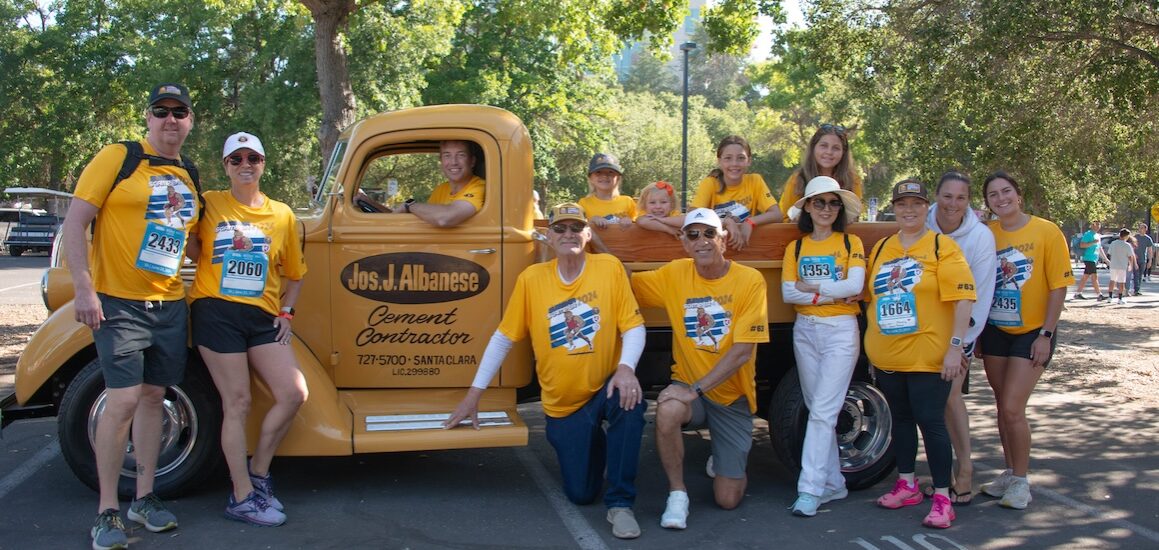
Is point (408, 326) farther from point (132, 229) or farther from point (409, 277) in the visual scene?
point (132, 229)

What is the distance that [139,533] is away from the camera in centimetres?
423

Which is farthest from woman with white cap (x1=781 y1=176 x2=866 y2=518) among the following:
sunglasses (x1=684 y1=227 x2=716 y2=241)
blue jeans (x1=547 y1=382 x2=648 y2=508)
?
blue jeans (x1=547 y1=382 x2=648 y2=508)

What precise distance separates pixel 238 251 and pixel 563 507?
2.07m

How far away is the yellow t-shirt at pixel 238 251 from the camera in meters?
4.33

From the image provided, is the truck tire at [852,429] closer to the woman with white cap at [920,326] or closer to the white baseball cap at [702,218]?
the woman with white cap at [920,326]

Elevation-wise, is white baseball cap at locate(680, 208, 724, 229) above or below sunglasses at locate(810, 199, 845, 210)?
below

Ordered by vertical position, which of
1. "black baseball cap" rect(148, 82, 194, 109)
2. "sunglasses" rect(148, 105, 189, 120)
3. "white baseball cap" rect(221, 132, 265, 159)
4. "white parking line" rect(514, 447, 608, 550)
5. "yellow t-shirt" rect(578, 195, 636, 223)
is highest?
"black baseball cap" rect(148, 82, 194, 109)

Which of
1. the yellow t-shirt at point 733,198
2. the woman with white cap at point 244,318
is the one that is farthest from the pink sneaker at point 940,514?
the woman with white cap at point 244,318

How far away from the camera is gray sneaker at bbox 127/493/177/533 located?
4211 mm

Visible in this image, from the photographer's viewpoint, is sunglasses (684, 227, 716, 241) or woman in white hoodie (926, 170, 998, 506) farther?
woman in white hoodie (926, 170, 998, 506)

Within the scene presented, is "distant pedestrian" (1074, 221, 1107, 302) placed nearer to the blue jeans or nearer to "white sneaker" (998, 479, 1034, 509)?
"white sneaker" (998, 479, 1034, 509)

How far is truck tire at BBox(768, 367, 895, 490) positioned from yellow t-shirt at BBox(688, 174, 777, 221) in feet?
3.37

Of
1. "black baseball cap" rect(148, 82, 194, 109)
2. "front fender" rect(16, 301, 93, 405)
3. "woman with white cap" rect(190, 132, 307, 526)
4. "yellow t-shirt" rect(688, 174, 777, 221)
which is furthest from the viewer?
"yellow t-shirt" rect(688, 174, 777, 221)

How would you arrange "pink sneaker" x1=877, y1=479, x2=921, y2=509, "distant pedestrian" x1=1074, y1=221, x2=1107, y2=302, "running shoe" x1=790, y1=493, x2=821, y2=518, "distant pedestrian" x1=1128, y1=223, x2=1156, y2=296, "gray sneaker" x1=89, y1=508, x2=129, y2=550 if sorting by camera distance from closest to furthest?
"gray sneaker" x1=89, y1=508, x2=129, y2=550, "running shoe" x1=790, y1=493, x2=821, y2=518, "pink sneaker" x1=877, y1=479, x2=921, y2=509, "distant pedestrian" x1=1074, y1=221, x2=1107, y2=302, "distant pedestrian" x1=1128, y1=223, x2=1156, y2=296
